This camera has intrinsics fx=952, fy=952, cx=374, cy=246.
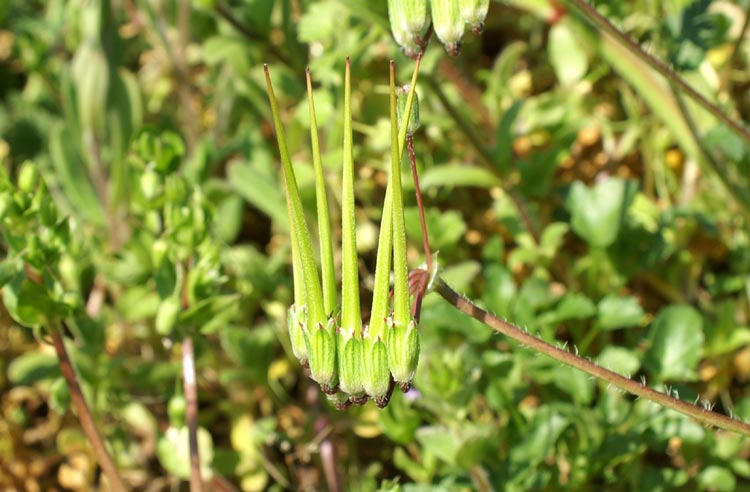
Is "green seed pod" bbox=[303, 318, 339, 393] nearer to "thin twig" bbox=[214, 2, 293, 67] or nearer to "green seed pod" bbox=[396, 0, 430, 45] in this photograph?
"green seed pod" bbox=[396, 0, 430, 45]

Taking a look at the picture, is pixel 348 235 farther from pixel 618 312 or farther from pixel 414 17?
pixel 618 312

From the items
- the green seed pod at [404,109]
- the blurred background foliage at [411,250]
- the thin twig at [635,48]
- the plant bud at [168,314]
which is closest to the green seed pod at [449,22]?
the green seed pod at [404,109]

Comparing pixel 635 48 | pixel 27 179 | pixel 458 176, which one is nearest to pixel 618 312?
pixel 458 176

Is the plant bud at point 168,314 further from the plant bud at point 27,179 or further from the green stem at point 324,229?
the green stem at point 324,229

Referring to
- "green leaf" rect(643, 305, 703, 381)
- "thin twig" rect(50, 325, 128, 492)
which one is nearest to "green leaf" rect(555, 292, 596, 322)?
"green leaf" rect(643, 305, 703, 381)

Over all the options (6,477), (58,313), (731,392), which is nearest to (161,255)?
(58,313)

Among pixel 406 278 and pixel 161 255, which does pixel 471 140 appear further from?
pixel 406 278
